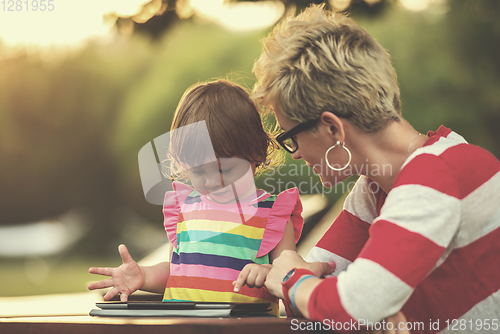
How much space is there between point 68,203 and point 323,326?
313 centimetres

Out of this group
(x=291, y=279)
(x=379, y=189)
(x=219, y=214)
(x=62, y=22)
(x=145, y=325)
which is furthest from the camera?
(x=62, y=22)

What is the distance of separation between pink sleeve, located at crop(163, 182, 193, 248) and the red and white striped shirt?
0.68 meters

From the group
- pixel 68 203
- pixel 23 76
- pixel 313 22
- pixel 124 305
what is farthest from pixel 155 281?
pixel 23 76

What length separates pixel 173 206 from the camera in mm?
1267

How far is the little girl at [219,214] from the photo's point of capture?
3.60ft

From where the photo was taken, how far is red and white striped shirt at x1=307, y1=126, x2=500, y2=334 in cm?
61

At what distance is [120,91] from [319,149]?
288 cm

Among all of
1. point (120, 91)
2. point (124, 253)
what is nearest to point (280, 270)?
point (124, 253)

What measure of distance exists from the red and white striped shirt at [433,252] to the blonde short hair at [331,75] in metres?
0.15

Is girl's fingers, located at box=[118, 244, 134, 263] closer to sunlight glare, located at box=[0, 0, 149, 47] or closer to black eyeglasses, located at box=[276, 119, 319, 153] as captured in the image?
black eyeglasses, located at box=[276, 119, 319, 153]

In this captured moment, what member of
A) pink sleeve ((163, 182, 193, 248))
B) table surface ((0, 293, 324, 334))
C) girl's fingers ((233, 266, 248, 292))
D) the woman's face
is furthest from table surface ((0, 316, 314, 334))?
pink sleeve ((163, 182, 193, 248))

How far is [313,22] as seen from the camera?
0.95 meters

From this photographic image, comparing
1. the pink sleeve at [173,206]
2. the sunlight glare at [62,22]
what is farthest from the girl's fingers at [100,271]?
the sunlight glare at [62,22]

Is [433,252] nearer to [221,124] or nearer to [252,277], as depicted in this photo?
[252,277]
